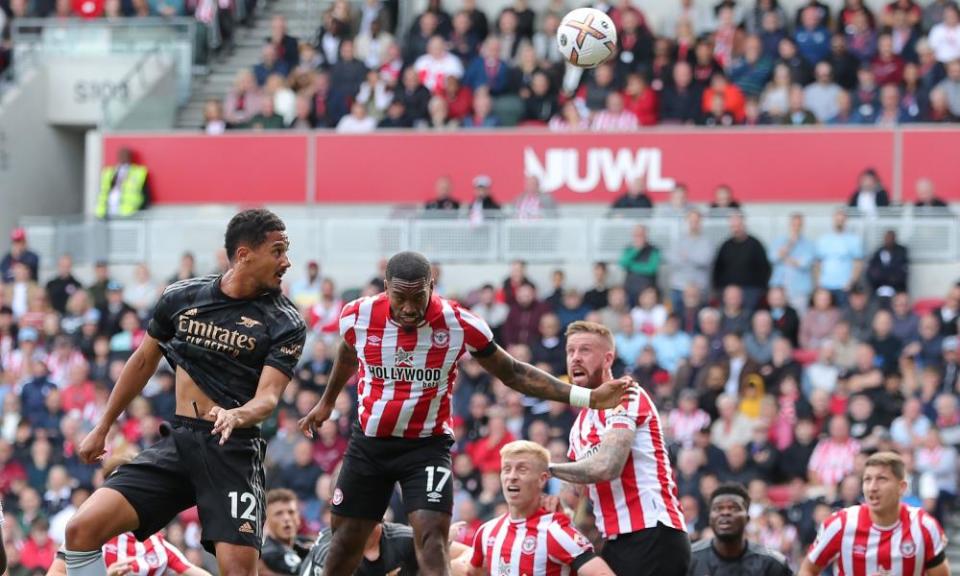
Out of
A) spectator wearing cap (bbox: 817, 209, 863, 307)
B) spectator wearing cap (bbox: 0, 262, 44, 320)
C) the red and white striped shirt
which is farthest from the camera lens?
spectator wearing cap (bbox: 0, 262, 44, 320)

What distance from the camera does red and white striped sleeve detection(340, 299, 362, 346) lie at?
35.6 ft

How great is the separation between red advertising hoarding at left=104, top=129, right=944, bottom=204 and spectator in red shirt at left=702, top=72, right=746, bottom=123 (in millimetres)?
312

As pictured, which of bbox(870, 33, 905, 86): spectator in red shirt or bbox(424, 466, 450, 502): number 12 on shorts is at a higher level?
bbox(870, 33, 905, 86): spectator in red shirt

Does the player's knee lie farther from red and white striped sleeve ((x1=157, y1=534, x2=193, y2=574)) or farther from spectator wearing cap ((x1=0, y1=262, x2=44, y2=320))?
spectator wearing cap ((x1=0, y1=262, x2=44, y2=320))

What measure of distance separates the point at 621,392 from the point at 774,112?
14.8m

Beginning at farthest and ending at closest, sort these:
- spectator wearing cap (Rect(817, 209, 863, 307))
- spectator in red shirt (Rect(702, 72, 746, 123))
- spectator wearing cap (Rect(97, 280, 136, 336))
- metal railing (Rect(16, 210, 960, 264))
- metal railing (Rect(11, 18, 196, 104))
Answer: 1. metal railing (Rect(11, 18, 196, 104))
2. spectator in red shirt (Rect(702, 72, 746, 123))
3. spectator wearing cap (Rect(97, 280, 136, 336))
4. metal railing (Rect(16, 210, 960, 264))
5. spectator wearing cap (Rect(817, 209, 863, 307))

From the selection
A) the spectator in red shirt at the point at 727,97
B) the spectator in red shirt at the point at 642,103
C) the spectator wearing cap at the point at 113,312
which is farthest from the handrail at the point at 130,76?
the spectator in red shirt at the point at 727,97

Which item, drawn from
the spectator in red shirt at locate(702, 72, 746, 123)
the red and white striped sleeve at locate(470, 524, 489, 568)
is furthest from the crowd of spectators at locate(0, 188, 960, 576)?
the red and white striped sleeve at locate(470, 524, 489, 568)

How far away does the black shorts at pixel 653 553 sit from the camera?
1114 centimetres

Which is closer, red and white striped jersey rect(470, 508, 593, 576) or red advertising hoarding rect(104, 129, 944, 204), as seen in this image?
red and white striped jersey rect(470, 508, 593, 576)

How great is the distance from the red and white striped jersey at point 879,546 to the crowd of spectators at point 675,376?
4.98 metres

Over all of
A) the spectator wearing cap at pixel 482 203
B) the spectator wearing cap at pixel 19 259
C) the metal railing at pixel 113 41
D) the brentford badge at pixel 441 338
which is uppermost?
the metal railing at pixel 113 41

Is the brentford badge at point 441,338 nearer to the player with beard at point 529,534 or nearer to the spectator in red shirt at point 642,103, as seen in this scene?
the player with beard at point 529,534

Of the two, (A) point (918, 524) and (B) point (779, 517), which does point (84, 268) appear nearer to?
(B) point (779, 517)
